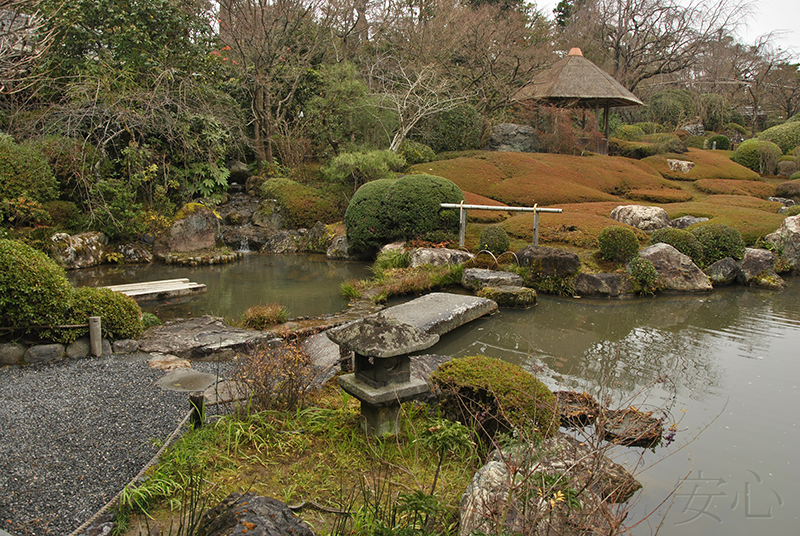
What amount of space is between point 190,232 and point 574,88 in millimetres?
16768

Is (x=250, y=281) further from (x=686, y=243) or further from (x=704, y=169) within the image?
(x=704, y=169)

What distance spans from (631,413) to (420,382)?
202 cm

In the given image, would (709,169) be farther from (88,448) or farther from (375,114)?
(88,448)

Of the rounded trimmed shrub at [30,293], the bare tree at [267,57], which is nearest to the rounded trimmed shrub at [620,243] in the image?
the rounded trimmed shrub at [30,293]

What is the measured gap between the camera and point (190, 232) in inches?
520

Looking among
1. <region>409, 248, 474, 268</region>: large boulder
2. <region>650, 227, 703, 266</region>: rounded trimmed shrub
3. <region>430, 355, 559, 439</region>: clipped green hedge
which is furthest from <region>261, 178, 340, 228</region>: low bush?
<region>430, 355, 559, 439</region>: clipped green hedge

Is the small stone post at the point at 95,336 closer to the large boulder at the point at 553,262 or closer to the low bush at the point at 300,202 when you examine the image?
the large boulder at the point at 553,262

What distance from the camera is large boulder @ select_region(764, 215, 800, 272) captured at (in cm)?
1172

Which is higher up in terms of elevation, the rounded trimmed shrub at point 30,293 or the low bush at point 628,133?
the low bush at point 628,133

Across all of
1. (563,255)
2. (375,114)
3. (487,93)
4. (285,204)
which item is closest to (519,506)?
(563,255)

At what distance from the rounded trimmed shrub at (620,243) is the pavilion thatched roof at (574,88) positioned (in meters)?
12.6

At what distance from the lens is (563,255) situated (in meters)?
9.89

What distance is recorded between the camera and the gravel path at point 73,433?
300 cm

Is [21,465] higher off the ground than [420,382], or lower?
lower
